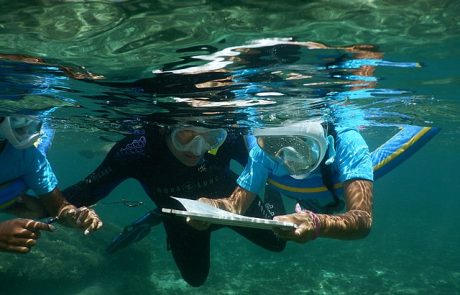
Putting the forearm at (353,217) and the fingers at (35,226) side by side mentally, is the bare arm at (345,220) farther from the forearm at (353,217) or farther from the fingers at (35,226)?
the fingers at (35,226)

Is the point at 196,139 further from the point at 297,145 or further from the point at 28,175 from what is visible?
the point at 28,175

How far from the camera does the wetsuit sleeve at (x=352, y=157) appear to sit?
6.09 m

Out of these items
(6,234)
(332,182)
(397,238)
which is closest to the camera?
(6,234)

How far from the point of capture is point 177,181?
9.34 metres

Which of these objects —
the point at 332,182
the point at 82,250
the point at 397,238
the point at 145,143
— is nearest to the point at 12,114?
the point at 145,143

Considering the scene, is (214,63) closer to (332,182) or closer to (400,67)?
(332,182)

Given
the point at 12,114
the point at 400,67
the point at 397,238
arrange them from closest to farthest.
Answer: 1. the point at 400,67
2. the point at 12,114
3. the point at 397,238

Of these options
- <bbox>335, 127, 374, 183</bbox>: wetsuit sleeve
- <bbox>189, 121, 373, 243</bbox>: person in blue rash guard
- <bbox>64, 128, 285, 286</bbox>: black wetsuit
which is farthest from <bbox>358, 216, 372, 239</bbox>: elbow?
<bbox>64, 128, 285, 286</bbox>: black wetsuit

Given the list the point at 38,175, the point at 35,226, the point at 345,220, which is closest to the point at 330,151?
the point at 345,220

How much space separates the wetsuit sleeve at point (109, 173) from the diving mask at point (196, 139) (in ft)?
3.58

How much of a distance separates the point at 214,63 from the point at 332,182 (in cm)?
323

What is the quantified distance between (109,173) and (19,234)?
4143mm

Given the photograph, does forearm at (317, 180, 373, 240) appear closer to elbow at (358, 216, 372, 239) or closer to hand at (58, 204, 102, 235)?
elbow at (358, 216, 372, 239)

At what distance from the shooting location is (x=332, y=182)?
7.07 m
